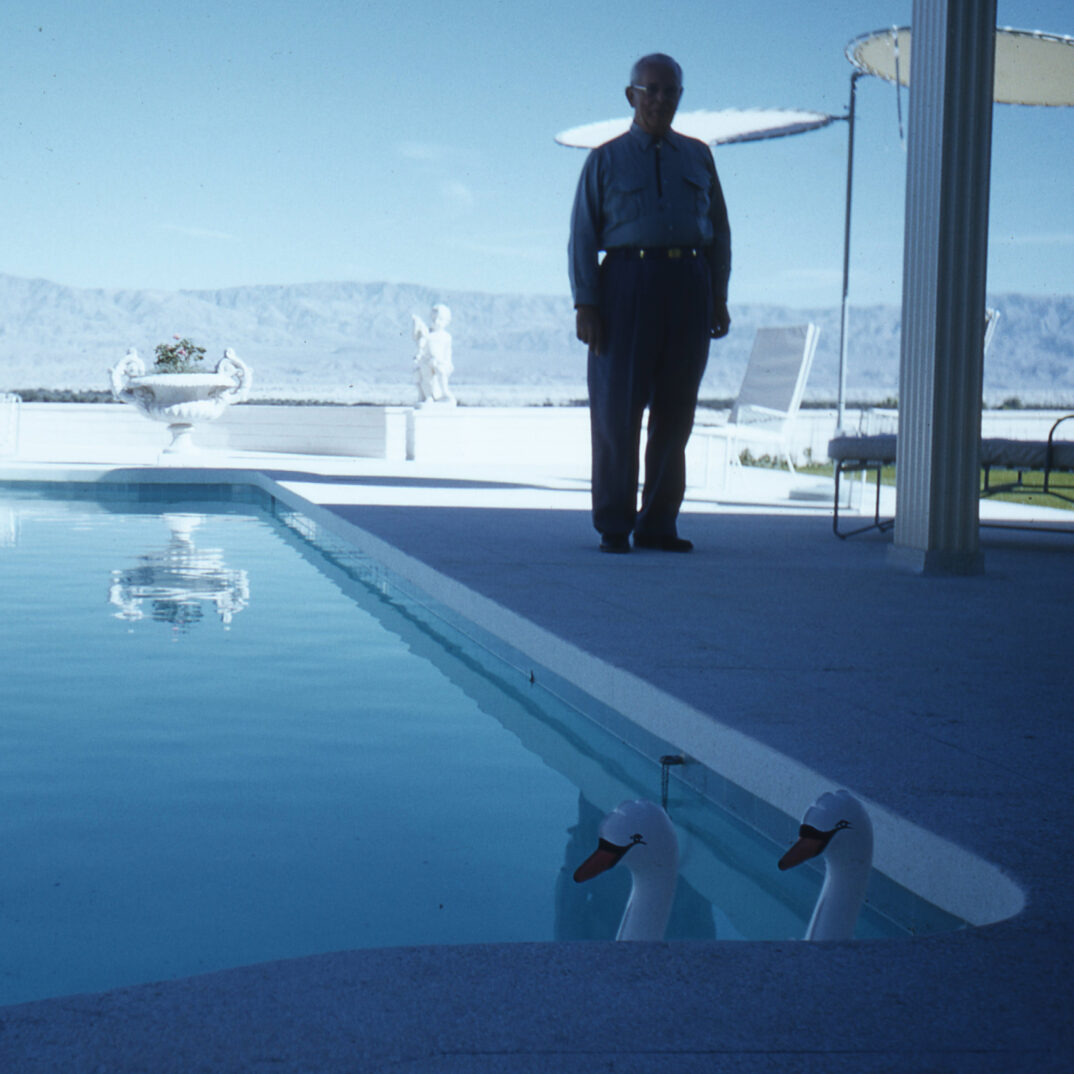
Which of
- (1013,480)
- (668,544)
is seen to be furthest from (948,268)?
(1013,480)

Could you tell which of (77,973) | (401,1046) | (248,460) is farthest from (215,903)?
(248,460)

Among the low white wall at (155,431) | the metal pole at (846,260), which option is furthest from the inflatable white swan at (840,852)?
the low white wall at (155,431)

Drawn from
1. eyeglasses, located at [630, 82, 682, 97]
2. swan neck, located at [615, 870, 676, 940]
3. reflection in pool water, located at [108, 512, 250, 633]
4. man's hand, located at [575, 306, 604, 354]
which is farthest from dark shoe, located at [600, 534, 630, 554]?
swan neck, located at [615, 870, 676, 940]

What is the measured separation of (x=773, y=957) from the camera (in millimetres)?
1179

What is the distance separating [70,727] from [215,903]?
110cm

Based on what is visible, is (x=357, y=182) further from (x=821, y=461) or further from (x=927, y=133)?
(x=927, y=133)

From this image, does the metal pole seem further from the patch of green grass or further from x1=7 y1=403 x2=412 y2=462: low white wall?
x1=7 y1=403 x2=412 y2=462: low white wall

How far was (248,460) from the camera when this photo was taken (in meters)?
12.8

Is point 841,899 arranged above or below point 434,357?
below

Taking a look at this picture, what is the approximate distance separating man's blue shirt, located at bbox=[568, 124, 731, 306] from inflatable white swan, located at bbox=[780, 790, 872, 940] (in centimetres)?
328

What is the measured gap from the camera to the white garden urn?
1180cm

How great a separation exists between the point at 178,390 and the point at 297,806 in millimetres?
10041

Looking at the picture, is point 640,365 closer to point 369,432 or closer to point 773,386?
point 773,386

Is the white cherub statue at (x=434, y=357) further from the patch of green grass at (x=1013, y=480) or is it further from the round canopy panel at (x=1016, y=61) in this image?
the round canopy panel at (x=1016, y=61)
